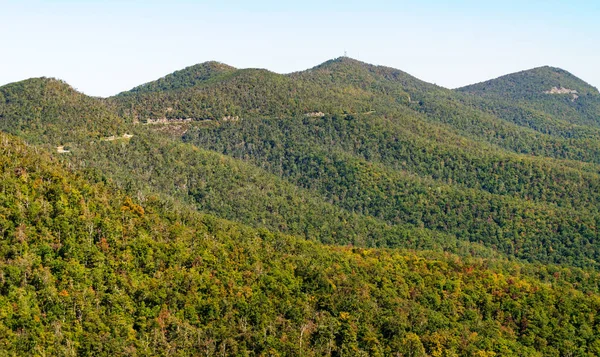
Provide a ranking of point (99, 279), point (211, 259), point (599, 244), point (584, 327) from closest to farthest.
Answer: point (99, 279)
point (211, 259)
point (584, 327)
point (599, 244)

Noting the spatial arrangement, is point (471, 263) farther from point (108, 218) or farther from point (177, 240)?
point (108, 218)

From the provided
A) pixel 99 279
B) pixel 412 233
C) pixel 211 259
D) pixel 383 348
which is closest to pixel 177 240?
pixel 211 259

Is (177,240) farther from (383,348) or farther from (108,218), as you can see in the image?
(383,348)

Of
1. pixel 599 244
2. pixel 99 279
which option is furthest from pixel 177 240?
pixel 599 244

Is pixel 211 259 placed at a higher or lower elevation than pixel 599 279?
higher

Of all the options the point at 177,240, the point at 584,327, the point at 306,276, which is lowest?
the point at 584,327

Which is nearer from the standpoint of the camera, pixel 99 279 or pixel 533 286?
pixel 99 279

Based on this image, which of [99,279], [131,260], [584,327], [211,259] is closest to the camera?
[99,279]
